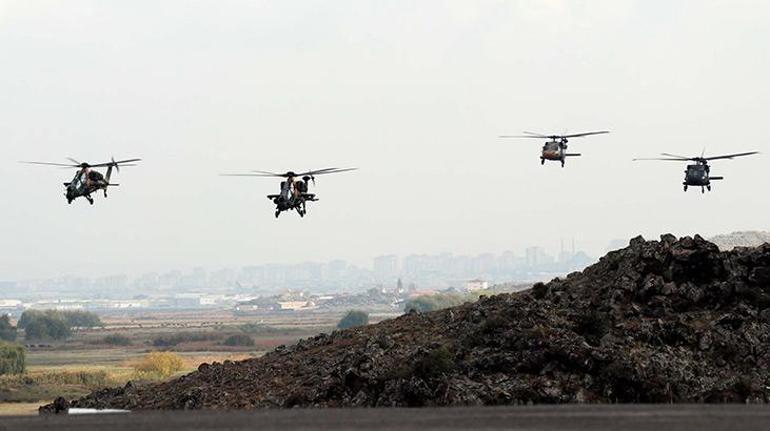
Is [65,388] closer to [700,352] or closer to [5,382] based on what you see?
[5,382]

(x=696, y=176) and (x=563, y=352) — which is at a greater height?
(x=696, y=176)

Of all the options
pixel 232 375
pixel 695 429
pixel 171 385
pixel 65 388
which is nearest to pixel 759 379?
pixel 695 429

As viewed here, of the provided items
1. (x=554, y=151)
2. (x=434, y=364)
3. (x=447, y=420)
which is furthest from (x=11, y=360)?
(x=447, y=420)

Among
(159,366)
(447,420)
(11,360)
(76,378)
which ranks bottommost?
(76,378)

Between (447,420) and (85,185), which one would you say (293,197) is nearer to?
(85,185)

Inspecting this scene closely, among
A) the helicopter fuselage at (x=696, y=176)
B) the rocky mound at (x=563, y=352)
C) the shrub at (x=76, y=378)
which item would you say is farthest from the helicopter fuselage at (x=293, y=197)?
the shrub at (x=76, y=378)

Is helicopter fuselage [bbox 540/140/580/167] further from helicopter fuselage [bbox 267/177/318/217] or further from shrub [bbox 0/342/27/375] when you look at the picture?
shrub [bbox 0/342/27/375]
